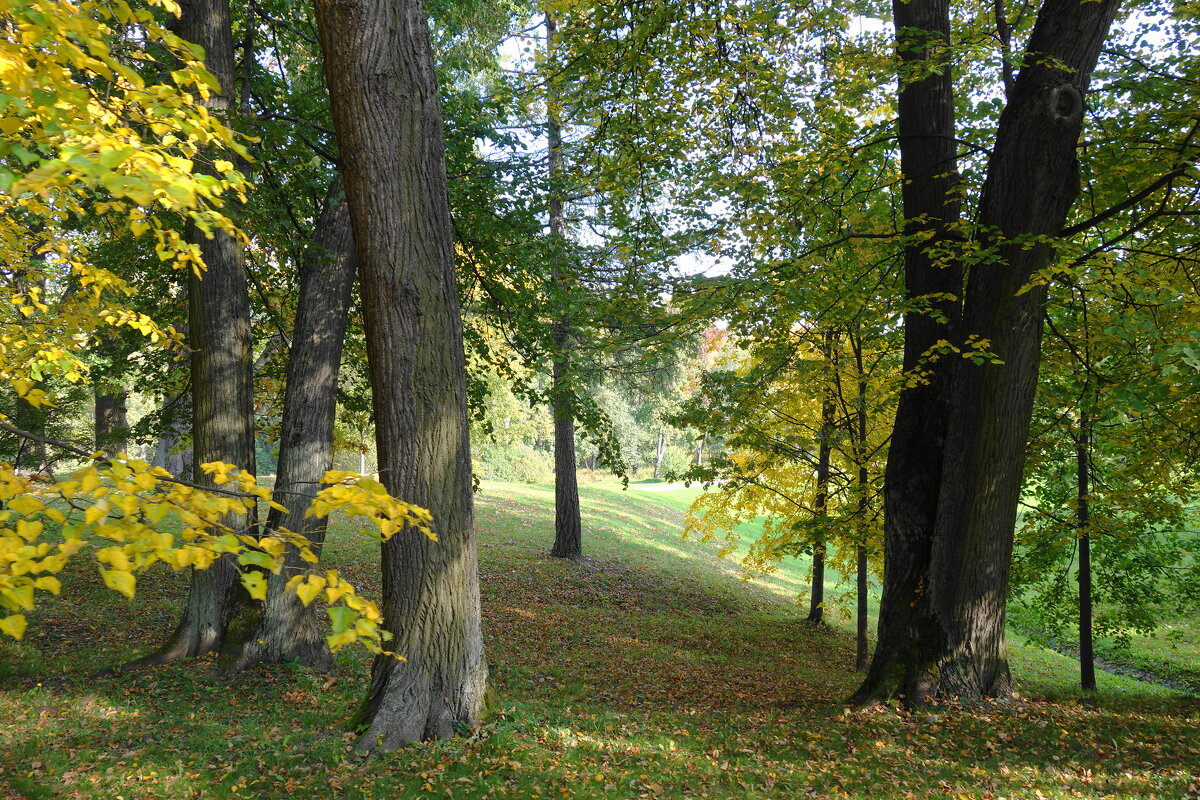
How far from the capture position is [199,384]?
622 centimetres

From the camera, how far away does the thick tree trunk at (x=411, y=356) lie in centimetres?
390

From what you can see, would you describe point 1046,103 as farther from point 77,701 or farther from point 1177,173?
point 77,701

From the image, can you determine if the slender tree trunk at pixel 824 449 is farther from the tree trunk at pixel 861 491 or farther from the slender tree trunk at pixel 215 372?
the slender tree trunk at pixel 215 372

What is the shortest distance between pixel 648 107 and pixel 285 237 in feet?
13.7

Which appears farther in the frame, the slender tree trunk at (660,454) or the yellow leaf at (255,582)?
the slender tree trunk at (660,454)

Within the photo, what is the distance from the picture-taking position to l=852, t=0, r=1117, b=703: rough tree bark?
208 inches

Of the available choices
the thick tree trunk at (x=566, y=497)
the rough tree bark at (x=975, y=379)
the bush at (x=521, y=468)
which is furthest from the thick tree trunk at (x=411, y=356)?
the bush at (x=521, y=468)

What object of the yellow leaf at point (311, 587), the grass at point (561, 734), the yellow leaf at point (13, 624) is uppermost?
the yellow leaf at point (311, 587)

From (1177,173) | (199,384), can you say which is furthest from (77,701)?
(1177,173)

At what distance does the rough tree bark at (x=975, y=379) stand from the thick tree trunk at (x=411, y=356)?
3.85m

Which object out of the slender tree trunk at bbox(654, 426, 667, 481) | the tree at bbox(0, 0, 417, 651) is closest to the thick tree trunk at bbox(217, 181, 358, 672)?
the tree at bbox(0, 0, 417, 651)

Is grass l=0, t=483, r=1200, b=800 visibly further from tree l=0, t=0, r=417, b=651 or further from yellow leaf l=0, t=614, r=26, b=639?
yellow leaf l=0, t=614, r=26, b=639

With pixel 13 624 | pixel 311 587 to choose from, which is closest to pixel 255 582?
pixel 311 587

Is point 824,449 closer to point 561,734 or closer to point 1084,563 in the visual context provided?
point 1084,563
